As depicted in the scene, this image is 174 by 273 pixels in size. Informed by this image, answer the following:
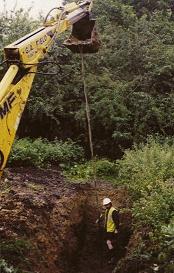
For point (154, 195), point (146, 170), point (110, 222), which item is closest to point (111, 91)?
point (146, 170)

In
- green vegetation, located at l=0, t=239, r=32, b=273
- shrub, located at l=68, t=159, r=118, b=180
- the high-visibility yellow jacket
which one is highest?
green vegetation, located at l=0, t=239, r=32, b=273

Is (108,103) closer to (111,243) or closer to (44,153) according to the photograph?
(44,153)

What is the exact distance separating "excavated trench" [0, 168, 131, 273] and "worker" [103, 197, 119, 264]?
187 mm

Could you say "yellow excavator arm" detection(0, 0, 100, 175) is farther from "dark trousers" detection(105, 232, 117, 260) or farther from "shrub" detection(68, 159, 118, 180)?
"shrub" detection(68, 159, 118, 180)

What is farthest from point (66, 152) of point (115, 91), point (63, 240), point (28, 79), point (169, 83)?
point (28, 79)

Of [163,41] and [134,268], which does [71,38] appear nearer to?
[134,268]

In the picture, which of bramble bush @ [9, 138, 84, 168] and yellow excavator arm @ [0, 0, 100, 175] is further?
bramble bush @ [9, 138, 84, 168]

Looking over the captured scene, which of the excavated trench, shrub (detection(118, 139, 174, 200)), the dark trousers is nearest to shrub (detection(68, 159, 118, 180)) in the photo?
the excavated trench

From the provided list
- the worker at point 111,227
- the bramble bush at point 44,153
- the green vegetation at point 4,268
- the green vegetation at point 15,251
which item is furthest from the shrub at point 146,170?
the green vegetation at point 4,268

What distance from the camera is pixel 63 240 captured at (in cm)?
1007

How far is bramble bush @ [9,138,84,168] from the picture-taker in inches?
555

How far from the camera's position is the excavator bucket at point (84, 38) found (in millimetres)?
9734

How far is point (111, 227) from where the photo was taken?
10281 millimetres

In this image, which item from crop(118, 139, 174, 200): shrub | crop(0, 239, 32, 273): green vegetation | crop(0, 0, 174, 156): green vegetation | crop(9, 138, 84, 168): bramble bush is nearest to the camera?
crop(0, 239, 32, 273): green vegetation
